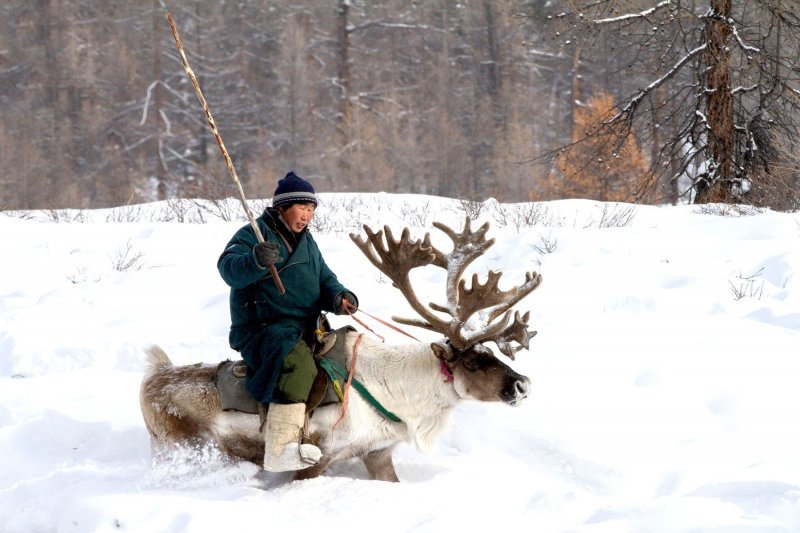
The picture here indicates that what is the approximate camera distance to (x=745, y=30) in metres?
12.7

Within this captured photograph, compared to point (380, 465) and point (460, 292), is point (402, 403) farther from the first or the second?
point (460, 292)

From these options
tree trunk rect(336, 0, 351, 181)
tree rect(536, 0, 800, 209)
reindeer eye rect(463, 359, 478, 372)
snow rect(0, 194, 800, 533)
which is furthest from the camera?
tree trunk rect(336, 0, 351, 181)

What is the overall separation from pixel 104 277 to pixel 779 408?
19.4ft

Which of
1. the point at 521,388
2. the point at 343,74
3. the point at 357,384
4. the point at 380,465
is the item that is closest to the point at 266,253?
the point at 357,384

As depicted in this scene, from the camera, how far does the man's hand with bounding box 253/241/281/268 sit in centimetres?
404

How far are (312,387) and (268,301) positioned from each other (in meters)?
0.52

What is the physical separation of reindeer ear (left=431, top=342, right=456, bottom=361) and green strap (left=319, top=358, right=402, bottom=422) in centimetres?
41

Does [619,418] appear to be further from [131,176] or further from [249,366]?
[131,176]

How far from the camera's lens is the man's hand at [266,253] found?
4.04m

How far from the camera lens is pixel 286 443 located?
4176mm

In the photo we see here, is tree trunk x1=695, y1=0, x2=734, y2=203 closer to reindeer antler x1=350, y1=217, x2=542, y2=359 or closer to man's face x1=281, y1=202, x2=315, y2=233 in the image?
reindeer antler x1=350, y1=217, x2=542, y2=359

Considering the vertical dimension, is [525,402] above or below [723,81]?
below

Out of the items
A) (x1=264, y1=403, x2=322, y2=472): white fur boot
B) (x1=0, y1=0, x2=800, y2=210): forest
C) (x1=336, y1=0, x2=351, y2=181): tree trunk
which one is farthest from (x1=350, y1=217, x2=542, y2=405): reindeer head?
(x1=336, y1=0, x2=351, y2=181): tree trunk

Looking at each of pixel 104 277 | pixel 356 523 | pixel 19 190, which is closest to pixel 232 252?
pixel 356 523
